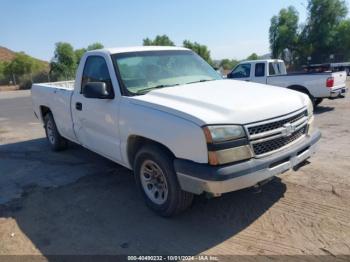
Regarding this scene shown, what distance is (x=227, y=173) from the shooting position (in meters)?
3.34

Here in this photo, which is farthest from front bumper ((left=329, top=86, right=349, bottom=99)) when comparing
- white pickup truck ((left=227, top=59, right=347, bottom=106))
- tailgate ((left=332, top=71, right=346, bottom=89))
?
tailgate ((left=332, top=71, right=346, bottom=89))

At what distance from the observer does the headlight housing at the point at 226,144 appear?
3361 mm

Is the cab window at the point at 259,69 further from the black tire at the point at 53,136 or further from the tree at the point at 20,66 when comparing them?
the tree at the point at 20,66

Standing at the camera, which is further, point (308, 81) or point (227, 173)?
point (308, 81)

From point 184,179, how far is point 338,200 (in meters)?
2.03

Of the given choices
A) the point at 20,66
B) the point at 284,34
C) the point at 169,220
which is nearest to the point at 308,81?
the point at 169,220

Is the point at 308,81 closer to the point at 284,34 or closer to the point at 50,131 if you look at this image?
the point at 50,131

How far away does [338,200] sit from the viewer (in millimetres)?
4246

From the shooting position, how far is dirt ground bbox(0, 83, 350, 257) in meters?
3.54

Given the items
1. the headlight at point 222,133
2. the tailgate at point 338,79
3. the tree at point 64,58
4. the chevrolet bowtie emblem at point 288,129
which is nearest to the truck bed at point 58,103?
the headlight at point 222,133

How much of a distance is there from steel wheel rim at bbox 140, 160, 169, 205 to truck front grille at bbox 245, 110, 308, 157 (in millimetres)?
1155

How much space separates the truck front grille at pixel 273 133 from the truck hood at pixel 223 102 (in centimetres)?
7

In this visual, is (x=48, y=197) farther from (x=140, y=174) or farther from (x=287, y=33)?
(x=287, y=33)

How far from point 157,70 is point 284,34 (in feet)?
174
